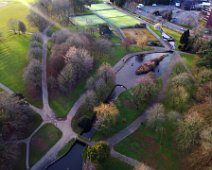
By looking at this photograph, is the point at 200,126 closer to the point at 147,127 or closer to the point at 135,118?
the point at 147,127

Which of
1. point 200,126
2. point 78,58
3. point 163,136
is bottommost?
point 163,136

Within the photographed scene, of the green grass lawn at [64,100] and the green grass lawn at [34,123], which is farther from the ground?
the green grass lawn at [64,100]

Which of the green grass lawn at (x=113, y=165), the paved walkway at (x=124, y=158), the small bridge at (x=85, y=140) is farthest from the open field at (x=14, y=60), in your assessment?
the green grass lawn at (x=113, y=165)

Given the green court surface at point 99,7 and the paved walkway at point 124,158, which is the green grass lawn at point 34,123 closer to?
the paved walkway at point 124,158

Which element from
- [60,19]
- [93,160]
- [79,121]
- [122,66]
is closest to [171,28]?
[122,66]

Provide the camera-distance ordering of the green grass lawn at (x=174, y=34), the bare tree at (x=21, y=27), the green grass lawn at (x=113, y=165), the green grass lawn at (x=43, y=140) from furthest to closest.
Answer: the green grass lawn at (x=174, y=34)
the bare tree at (x=21, y=27)
the green grass lawn at (x=43, y=140)
the green grass lawn at (x=113, y=165)

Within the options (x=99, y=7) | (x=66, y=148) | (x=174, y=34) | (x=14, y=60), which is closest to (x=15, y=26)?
(x=14, y=60)

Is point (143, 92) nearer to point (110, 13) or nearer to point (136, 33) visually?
point (136, 33)
